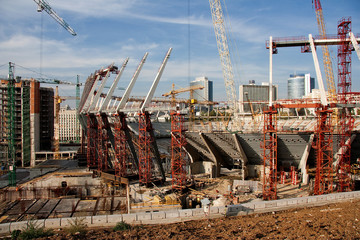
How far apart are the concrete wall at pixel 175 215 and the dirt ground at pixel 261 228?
45cm

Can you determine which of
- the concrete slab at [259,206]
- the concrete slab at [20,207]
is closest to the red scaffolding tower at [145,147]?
the concrete slab at [20,207]

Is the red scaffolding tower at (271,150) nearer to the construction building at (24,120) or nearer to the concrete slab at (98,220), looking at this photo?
the concrete slab at (98,220)

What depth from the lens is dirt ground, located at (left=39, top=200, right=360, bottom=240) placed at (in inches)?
546

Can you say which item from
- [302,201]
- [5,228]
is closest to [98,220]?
[5,228]

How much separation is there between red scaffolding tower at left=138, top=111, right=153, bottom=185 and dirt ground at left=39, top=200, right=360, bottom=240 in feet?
39.9

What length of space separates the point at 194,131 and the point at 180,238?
21366mm

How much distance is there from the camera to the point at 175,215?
54.2 feet

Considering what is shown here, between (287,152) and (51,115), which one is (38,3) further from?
(287,152)

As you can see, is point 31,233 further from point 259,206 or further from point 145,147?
point 145,147

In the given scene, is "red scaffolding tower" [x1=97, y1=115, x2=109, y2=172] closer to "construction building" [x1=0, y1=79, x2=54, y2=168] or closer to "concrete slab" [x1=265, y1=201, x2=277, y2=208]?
"concrete slab" [x1=265, y1=201, x2=277, y2=208]

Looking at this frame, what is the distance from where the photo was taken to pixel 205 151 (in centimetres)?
3731

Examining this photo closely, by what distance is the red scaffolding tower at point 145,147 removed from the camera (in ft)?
89.1

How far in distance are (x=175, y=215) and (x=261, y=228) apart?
16.0 ft

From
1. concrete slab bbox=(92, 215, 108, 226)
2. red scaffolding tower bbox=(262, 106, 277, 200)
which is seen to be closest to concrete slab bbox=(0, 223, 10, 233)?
concrete slab bbox=(92, 215, 108, 226)
